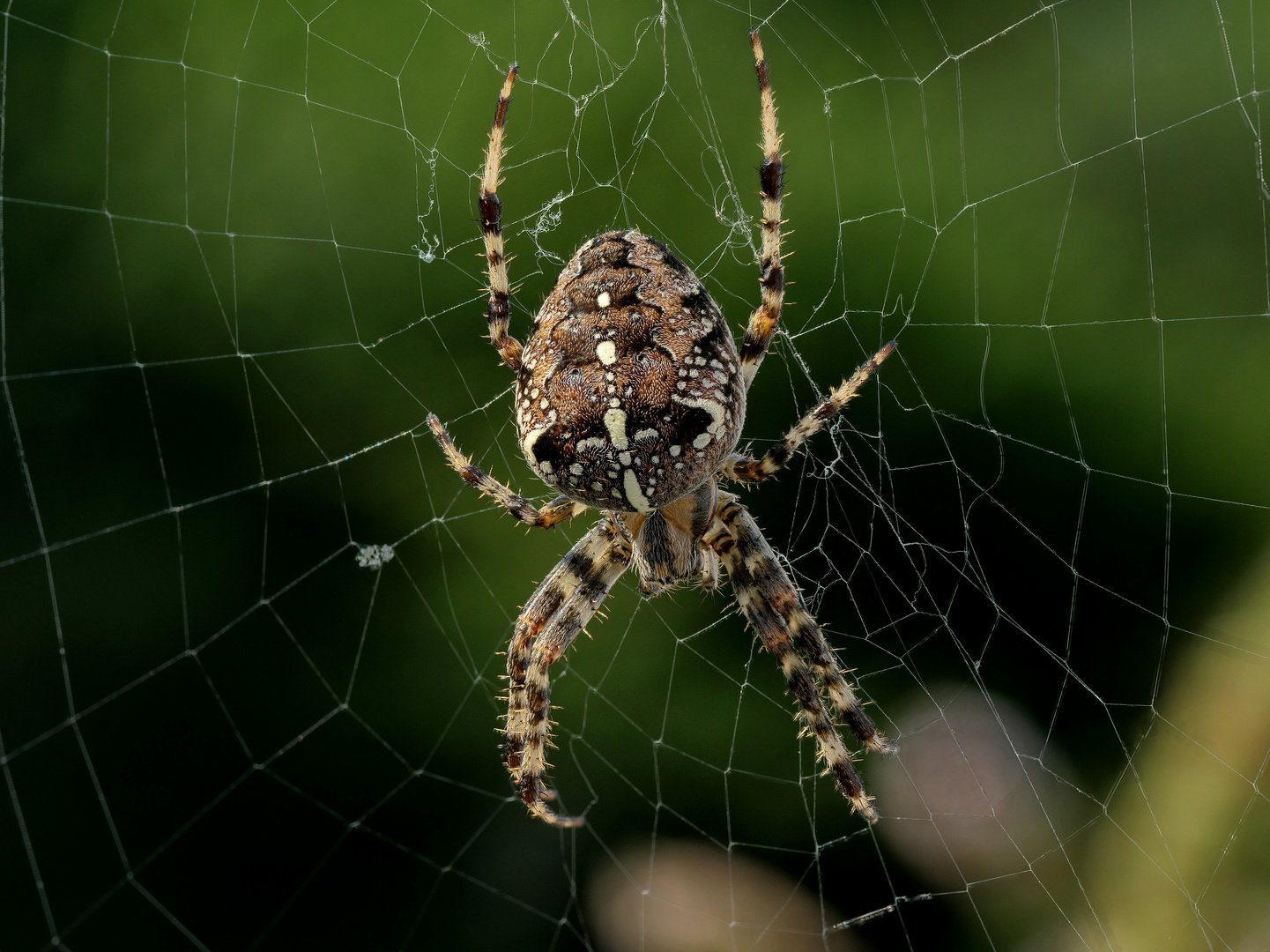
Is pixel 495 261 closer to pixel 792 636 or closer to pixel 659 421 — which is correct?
pixel 659 421

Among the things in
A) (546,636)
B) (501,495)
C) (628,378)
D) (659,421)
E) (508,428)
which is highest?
(628,378)

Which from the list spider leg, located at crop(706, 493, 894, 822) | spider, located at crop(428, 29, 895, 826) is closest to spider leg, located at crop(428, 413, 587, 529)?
spider, located at crop(428, 29, 895, 826)

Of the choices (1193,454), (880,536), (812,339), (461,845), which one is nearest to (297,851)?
(461,845)

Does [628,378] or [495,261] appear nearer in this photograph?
[628,378]

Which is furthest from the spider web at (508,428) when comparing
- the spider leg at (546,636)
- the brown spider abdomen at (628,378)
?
the brown spider abdomen at (628,378)

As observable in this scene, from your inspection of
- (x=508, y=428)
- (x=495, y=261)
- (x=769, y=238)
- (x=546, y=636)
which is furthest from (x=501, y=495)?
(x=508, y=428)
